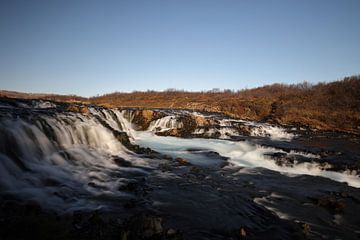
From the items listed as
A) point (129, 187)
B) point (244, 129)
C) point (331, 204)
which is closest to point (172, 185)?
point (129, 187)

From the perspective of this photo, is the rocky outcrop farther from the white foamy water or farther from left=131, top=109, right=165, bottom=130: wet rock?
the white foamy water

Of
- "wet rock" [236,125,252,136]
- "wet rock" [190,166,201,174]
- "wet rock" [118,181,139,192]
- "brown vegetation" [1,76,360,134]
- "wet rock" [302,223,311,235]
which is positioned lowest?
"wet rock" [302,223,311,235]

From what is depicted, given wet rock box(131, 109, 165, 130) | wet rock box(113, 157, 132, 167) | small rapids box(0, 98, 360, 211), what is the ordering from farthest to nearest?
wet rock box(131, 109, 165, 130) < wet rock box(113, 157, 132, 167) < small rapids box(0, 98, 360, 211)

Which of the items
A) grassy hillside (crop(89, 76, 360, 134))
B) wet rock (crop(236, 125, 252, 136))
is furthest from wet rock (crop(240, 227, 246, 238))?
grassy hillside (crop(89, 76, 360, 134))

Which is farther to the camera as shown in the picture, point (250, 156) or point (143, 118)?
point (143, 118)

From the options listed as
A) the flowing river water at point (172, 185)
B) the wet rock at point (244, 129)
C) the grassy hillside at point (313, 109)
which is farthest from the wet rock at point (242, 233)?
the grassy hillside at point (313, 109)

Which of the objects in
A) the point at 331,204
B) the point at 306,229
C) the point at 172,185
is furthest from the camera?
the point at 172,185

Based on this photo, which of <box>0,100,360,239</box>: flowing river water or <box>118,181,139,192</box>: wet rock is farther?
<box>118,181,139,192</box>: wet rock

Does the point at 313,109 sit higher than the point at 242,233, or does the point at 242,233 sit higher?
the point at 313,109

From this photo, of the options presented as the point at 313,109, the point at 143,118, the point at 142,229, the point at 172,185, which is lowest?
the point at 172,185

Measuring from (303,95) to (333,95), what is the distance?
4789mm

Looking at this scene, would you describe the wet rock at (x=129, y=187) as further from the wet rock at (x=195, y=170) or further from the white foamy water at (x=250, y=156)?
the white foamy water at (x=250, y=156)

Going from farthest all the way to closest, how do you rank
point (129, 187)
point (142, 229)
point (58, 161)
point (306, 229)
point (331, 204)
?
point (58, 161) < point (129, 187) < point (331, 204) < point (306, 229) < point (142, 229)

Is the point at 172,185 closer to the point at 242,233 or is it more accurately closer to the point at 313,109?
the point at 242,233
